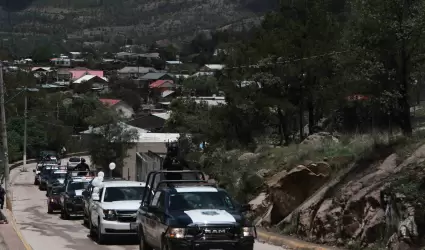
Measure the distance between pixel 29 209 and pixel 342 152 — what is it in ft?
73.0

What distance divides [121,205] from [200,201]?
20.1 feet

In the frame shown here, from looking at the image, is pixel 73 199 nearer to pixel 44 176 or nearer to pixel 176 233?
pixel 176 233

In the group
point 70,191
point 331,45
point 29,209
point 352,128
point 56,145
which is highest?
point 331,45

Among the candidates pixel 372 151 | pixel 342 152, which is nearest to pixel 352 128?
pixel 342 152

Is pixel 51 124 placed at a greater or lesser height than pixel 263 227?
lesser

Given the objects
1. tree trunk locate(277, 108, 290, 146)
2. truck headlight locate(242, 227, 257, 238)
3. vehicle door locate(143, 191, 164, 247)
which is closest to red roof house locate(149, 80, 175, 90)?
tree trunk locate(277, 108, 290, 146)

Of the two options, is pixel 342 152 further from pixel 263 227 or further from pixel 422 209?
pixel 422 209

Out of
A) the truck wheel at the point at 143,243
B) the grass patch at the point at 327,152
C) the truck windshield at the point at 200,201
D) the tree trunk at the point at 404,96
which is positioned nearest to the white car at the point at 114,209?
the truck wheel at the point at 143,243

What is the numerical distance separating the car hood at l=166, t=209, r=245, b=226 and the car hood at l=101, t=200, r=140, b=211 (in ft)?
20.7

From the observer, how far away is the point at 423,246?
15.1m

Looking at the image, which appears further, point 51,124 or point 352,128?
point 51,124

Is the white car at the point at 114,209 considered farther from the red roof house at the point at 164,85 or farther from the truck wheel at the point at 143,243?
the red roof house at the point at 164,85

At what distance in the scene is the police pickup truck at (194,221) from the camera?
47.9 ft

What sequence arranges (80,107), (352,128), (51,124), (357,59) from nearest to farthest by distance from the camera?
(357,59) < (352,128) < (51,124) < (80,107)
